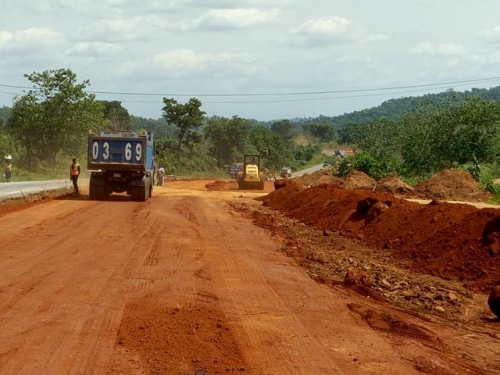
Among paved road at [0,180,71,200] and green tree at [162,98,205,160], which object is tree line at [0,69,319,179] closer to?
green tree at [162,98,205,160]

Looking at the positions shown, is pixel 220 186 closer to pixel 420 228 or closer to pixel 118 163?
pixel 118 163

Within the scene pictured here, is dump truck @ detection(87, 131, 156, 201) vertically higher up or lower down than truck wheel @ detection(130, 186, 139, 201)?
higher up

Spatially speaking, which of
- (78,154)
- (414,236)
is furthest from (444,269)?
(78,154)

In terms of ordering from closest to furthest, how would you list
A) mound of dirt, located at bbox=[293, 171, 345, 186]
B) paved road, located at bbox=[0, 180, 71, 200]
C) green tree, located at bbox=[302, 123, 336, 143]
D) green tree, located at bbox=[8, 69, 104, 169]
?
1. paved road, located at bbox=[0, 180, 71, 200]
2. mound of dirt, located at bbox=[293, 171, 345, 186]
3. green tree, located at bbox=[8, 69, 104, 169]
4. green tree, located at bbox=[302, 123, 336, 143]

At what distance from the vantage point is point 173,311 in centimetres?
915

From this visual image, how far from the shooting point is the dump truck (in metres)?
30.1

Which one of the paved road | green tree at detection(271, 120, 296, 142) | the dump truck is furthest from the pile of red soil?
green tree at detection(271, 120, 296, 142)

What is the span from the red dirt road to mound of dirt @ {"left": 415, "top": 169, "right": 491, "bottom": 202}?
2229cm

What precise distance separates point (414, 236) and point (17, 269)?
30.8 ft

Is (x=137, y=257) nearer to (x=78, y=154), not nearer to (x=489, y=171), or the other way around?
(x=489, y=171)

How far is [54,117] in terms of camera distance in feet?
222

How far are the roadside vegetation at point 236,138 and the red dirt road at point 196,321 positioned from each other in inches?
1016

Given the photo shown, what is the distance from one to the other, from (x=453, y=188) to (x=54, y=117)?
43138 millimetres

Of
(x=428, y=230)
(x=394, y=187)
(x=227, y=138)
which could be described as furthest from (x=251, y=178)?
(x=227, y=138)
